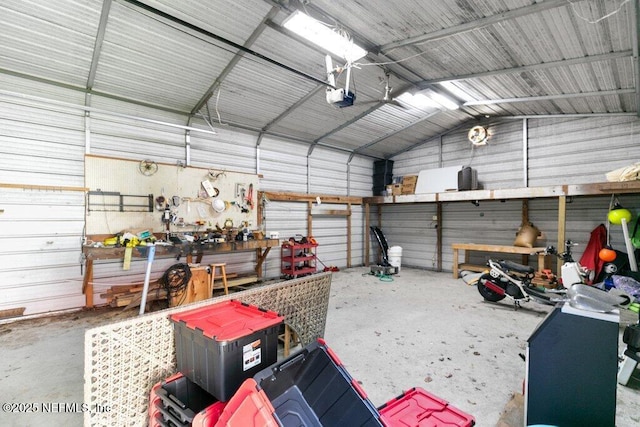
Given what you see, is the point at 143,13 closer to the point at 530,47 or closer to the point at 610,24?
the point at 530,47

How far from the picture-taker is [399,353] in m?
2.74

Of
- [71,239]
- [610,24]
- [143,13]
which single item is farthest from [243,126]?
[610,24]

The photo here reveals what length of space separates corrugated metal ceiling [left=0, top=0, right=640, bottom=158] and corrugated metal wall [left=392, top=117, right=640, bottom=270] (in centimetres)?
48

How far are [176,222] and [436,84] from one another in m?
4.59

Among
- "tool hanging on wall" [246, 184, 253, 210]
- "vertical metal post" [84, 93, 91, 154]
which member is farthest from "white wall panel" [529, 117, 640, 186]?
"vertical metal post" [84, 93, 91, 154]

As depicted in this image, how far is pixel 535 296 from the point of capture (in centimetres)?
369

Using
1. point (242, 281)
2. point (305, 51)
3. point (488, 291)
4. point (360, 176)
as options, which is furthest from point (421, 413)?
point (360, 176)

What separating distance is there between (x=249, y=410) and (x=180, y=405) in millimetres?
444

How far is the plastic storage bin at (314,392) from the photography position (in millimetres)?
1241

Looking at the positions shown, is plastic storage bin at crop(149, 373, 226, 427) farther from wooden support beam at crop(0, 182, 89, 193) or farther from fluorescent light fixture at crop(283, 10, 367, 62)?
wooden support beam at crop(0, 182, 89, 193)

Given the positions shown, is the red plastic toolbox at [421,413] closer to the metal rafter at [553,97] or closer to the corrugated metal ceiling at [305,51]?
the corrugated metal ceiling at [305,51]

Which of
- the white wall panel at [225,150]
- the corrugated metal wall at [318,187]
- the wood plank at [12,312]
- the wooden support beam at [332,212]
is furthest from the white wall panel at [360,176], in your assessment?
the wood plank at [12,312]

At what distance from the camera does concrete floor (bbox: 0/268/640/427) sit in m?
2.03

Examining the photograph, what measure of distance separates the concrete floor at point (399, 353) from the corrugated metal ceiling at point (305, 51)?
2877 millimetres
